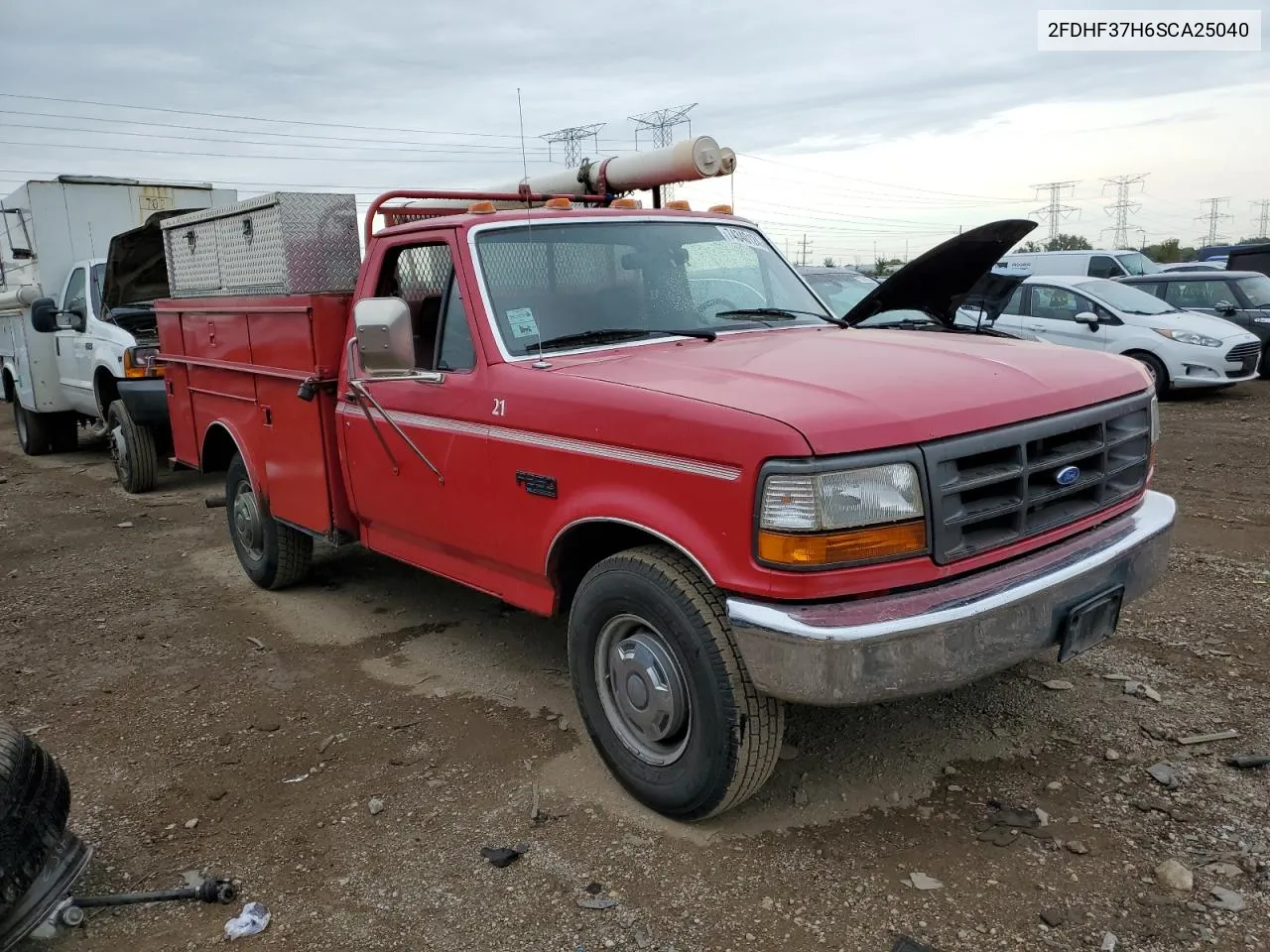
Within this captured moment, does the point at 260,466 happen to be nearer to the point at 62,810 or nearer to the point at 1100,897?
the point at 62,810

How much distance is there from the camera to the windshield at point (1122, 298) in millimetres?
12133

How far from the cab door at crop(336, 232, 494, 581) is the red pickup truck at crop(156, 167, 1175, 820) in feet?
0.05

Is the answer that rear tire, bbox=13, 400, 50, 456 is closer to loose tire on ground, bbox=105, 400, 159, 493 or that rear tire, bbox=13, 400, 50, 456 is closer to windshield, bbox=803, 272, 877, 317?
loose tire on ground, bbox=105, 400, 159, 493

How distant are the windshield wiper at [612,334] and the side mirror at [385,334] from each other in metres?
0.51

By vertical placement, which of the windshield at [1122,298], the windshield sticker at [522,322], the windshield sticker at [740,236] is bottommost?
the windshield at [1122,298]

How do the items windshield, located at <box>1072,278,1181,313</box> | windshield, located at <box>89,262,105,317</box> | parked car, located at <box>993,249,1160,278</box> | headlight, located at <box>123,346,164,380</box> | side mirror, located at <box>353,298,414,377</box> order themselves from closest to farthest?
side mirror, located at <box>353,298,414,377</box> < headlight, located at <box>123,346,164,380</box> < windshield, located at <box>89,262,105,317</box> < windshield, located at <box>1072,278,1181,313</box> < parked car, located at <box>993,249,1160,278</box>

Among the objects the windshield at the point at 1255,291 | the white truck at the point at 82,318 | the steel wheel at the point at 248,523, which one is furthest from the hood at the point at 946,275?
the windshield at the point at 1255,291

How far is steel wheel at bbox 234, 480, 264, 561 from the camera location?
574cm

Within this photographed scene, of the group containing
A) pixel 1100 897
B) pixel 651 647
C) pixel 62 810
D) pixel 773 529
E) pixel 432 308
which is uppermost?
pixel 432 308

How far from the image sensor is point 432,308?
13.5ft

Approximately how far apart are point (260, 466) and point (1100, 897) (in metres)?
4.51

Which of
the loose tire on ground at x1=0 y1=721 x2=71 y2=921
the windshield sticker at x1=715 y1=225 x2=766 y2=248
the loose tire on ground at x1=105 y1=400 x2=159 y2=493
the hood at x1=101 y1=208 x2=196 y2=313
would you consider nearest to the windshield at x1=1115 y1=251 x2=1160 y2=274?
the windshield sticker at x1=715 y1=225 x2=766 y2=248

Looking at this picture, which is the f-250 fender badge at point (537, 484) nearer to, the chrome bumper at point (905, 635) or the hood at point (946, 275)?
the chrome bumper at point (905, 635)

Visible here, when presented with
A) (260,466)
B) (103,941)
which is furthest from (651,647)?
(260,466)
